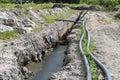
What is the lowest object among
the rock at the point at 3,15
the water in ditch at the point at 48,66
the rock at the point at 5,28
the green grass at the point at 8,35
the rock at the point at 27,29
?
the water in ditch at the point at 48,66

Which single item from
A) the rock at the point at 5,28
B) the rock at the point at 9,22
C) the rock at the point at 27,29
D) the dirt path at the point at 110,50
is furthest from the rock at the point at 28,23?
the dirt path at the point at 110,50

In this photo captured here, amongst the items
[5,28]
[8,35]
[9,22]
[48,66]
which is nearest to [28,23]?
[9,22]

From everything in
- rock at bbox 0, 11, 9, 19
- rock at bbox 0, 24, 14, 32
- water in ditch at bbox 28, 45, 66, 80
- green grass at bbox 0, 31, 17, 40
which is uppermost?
rock at bbox 0, 11, 9, 19

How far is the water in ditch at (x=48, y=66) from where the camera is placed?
17.0 metres

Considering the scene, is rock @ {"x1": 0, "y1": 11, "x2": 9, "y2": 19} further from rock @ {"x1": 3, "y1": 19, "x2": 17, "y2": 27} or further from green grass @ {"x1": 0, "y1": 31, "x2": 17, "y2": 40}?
green grass @ {"x1": 0, "y1": 31, "x2": 17, "y2": 40}

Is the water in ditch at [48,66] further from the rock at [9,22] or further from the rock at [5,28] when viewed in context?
the rock at [9,22]

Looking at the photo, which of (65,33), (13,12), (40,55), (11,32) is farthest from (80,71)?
(65,33)

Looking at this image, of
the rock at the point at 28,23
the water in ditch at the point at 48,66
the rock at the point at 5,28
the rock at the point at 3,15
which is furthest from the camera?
the rock at the point at 28,23

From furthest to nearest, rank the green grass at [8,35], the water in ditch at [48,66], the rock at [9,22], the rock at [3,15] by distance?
the rock at [3,15] < the rock at [9,22] < the green grass at [8,35] < the water in ditch at [48,66]

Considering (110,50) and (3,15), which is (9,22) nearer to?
(3,15)

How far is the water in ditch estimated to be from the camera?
55.9 feet

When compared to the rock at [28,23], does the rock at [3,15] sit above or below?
above

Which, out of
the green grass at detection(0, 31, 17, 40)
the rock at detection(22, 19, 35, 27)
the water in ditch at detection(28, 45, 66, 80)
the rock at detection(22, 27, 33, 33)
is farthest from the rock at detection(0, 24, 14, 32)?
the water in ditch at detection(28, 45, 66, 80)

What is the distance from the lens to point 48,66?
19422mm
